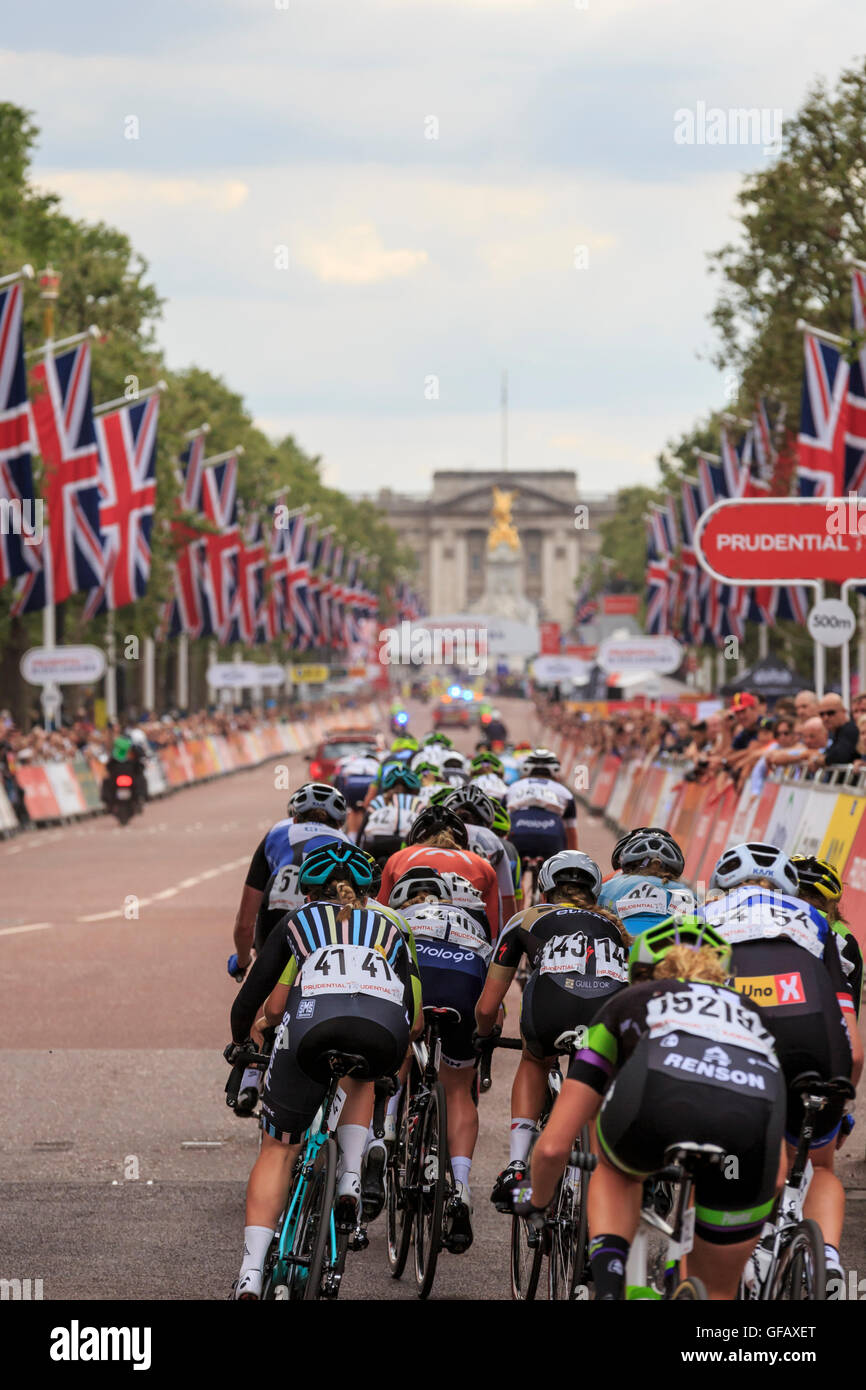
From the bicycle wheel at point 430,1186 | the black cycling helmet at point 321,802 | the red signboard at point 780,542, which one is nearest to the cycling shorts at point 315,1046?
the bicycle wheel at point 430,1186

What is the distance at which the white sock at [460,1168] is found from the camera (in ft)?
27.9

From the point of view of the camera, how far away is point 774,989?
22.4 ft

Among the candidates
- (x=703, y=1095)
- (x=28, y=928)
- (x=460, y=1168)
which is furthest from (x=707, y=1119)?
(x=28, y=928)

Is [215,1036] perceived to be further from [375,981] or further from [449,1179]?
[375,981]

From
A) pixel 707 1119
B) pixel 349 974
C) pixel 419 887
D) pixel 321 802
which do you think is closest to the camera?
pixel 707 1119

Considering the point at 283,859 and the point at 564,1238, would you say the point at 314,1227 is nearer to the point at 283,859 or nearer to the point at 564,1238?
the point at 564,1238

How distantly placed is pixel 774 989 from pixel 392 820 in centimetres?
645

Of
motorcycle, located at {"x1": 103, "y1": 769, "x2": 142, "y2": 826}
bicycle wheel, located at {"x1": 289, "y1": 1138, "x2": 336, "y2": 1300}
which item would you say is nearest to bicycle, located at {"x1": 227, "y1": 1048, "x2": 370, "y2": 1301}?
bicycle wheel, located at {"x1": 289, "y1": 1138, "x2": 336, "y2": 1300}

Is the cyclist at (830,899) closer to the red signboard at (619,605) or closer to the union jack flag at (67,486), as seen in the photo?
the union jack flag at (67,486)

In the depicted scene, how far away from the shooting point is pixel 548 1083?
8.40 metres

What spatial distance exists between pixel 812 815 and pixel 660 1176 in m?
11.8

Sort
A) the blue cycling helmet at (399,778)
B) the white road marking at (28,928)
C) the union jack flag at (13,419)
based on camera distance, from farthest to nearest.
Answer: the union jack flag at (13,419) → the white road marking at (28,928) → the blue cycling helmet at (399,778)

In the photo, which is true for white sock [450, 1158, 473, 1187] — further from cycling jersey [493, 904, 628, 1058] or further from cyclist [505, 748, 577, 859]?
cyclist [505, 748, 577, 859]

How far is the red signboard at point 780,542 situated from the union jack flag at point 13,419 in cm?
1297
